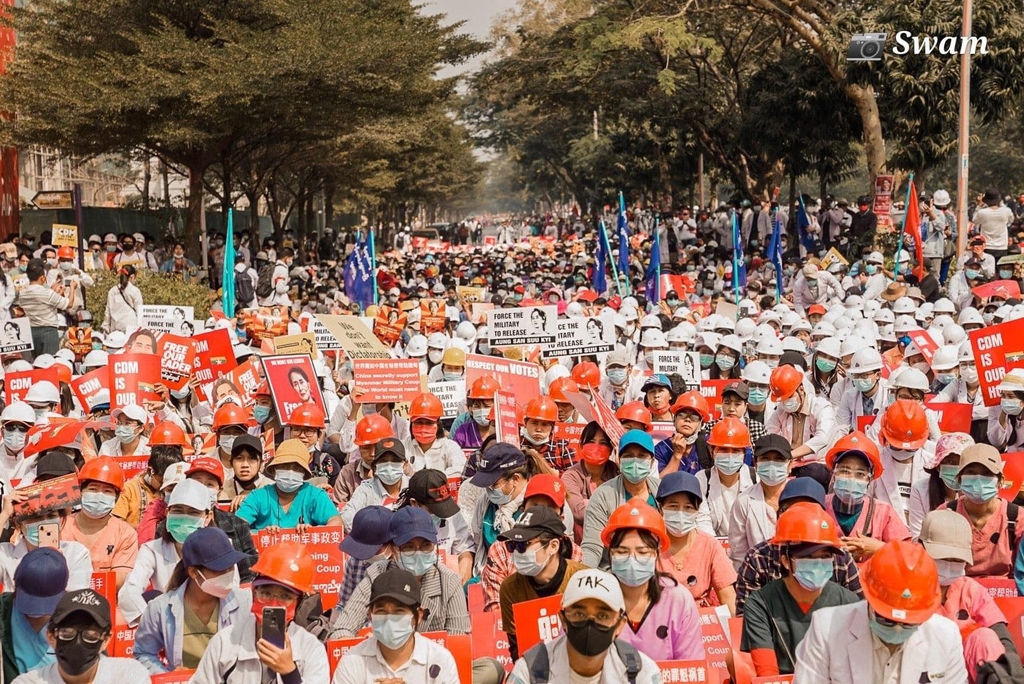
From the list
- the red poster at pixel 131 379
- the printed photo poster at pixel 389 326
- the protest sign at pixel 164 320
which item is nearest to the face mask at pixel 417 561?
the red poster at pixel 131 379

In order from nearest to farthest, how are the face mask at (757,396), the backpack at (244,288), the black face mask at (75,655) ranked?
1. the black face mask at (75,655)
2. the face mask at (757,396)
3. the backpack at (244,288)

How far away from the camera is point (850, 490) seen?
24.4 feet

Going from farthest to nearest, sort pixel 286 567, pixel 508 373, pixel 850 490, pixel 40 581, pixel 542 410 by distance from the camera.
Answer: pixel 508 373
pixel 542 410
pixel 850 490
pixel 40 581
pixel 286 567

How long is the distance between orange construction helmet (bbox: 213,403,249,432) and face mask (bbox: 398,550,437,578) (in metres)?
3.64

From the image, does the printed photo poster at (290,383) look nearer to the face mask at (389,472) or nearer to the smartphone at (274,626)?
the face mask at (389,472)

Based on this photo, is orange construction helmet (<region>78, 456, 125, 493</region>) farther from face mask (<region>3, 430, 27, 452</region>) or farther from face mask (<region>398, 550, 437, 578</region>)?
face mask (<region>3, 430, 27, 452</region>)

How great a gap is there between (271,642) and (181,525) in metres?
1.85

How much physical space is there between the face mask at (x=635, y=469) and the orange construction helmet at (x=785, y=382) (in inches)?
115

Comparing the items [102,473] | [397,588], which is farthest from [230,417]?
[397,588]

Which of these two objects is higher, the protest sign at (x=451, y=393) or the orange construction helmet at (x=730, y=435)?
the orange construction helmet at (x=730, y=435)

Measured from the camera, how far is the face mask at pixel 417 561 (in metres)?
6.75

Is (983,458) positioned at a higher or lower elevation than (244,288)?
lower

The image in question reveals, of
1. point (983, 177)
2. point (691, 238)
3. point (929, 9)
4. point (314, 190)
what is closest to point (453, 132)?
point (314, 190)

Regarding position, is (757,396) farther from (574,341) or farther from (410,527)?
(410,527)
